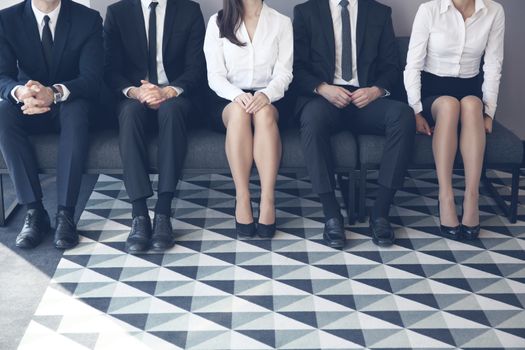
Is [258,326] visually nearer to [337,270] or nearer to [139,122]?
[337,270]

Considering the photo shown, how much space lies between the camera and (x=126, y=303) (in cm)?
321

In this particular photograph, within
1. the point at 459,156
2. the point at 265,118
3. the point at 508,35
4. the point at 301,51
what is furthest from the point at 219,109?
the point at 508,35

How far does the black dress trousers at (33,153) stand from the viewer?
3762 millimetres

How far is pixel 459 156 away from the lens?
3.88 metres

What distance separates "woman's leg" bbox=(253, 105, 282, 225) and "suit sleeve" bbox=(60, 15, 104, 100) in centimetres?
84

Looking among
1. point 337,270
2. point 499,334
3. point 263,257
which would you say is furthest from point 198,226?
point 499,334

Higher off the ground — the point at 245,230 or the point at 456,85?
the point at 456,85

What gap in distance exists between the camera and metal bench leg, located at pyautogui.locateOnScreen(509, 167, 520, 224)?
3900 millimetres

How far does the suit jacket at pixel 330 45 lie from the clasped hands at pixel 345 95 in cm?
8

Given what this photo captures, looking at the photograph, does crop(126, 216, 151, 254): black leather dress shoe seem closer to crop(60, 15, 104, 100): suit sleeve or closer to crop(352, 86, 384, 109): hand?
crop(60, 15, 104, 100): suit sleeve

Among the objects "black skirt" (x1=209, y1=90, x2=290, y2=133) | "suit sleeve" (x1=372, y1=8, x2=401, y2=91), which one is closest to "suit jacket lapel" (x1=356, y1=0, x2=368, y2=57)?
"suit sleeve" (x1=372, y1=8, x2=401, y2=91)

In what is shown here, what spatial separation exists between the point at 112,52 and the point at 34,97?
544 millimetres

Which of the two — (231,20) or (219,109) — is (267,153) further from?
(231,20)

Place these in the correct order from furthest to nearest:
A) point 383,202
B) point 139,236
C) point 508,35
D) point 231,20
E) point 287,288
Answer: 1. point 508,35
2. point 231,20
3. point 383,202
4. point 139,236
5. point 287,288
